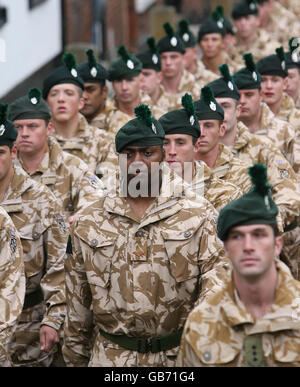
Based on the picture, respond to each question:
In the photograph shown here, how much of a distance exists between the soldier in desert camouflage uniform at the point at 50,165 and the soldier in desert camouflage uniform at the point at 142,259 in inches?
88.0

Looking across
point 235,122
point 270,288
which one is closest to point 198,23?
point 235,122

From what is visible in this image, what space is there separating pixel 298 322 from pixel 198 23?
97.8ft

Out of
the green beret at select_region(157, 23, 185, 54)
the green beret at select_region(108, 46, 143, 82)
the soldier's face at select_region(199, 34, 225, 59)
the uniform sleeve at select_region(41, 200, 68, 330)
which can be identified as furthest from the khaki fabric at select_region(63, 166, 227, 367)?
the soldier's face at select_region(199, 34, 225, 59)

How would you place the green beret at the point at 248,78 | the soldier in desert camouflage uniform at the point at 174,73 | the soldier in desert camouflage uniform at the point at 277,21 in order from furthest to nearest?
1. the soldier in desert camouflage uniform at the point at 277,21
2. the soldier in desert camouflage uniform at the point at 174,73
3. the green beret at the point at 248,78

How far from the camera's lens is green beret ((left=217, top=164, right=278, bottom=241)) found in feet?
19.6

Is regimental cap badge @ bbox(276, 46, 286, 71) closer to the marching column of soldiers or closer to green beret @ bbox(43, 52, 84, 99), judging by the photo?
the marching column of soldiers

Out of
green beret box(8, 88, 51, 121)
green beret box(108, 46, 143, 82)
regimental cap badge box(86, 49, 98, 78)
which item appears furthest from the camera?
green beret box(108, 46, 143, 82)

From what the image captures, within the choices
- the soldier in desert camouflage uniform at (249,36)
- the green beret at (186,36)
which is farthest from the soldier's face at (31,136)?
the soldier in desert camouflage uniform at (249,36)

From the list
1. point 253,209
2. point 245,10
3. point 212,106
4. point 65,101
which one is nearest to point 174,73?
point 65,101

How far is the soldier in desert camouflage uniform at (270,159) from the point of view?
32.4 feet

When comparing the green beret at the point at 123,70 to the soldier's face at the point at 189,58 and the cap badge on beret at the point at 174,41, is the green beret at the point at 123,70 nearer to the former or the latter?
the cap badge on beret at the point at 174,41

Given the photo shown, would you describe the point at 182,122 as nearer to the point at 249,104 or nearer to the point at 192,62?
the point at 249,104

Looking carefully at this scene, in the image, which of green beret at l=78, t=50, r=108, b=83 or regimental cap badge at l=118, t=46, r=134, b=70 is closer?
green beret at l=78, t=50, r=108, b=83

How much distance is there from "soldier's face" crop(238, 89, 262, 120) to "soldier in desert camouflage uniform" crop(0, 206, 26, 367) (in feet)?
16.3
